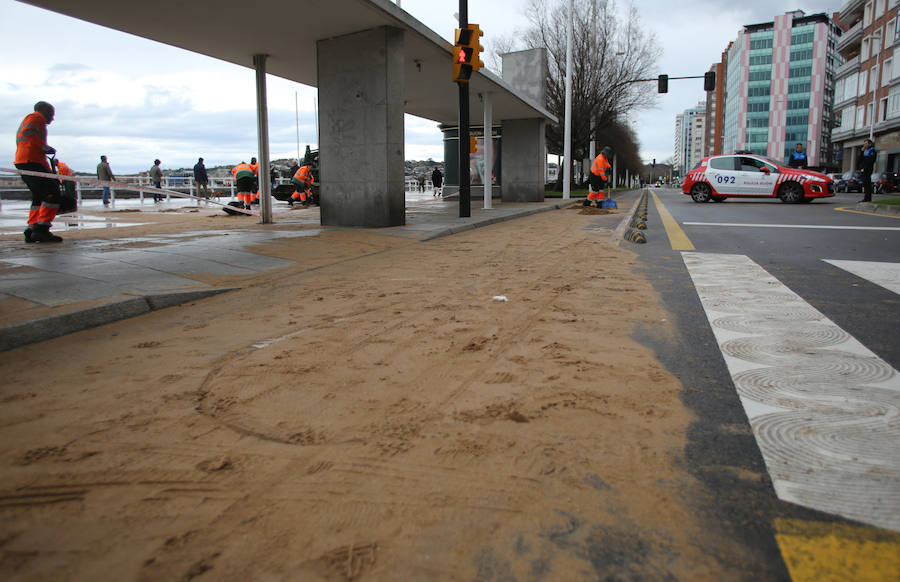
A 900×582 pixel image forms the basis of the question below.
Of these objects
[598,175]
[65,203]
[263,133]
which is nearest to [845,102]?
[598,175]

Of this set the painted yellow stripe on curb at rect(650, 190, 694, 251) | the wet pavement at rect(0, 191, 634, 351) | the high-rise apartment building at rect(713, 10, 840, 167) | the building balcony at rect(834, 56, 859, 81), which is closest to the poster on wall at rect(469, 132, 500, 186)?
the painted yellow stripe on curb at rect(650, 190, 694, 251)

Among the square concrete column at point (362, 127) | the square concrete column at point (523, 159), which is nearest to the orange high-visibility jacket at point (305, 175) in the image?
the square concrete column at point (523, 159)

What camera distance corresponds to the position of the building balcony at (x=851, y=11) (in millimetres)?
51219

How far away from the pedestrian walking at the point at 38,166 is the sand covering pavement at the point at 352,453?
5.16 meters

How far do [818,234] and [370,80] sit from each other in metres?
8.20

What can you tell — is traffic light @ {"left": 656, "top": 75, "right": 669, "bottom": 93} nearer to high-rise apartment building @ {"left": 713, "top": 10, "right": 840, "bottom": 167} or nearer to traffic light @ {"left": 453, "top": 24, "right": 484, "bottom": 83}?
traffic light @ {"left": 453, "top": 24, "right": 484, "bottom": 83}

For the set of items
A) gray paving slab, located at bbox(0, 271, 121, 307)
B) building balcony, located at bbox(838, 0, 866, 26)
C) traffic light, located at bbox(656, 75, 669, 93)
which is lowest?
gray paving slab, located at bbox(0, 271, 121, 307)

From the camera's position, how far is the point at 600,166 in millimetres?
15969

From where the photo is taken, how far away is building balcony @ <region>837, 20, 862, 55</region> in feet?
171

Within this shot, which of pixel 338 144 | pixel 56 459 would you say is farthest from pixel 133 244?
pixel 56 459

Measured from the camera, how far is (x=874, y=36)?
154ft

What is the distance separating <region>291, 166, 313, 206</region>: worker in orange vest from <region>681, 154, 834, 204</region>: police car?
14564 mm

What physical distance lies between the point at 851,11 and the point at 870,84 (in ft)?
30.3

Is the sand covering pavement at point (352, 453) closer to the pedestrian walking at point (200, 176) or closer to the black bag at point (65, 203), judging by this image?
the black bag at point (65, 203)
